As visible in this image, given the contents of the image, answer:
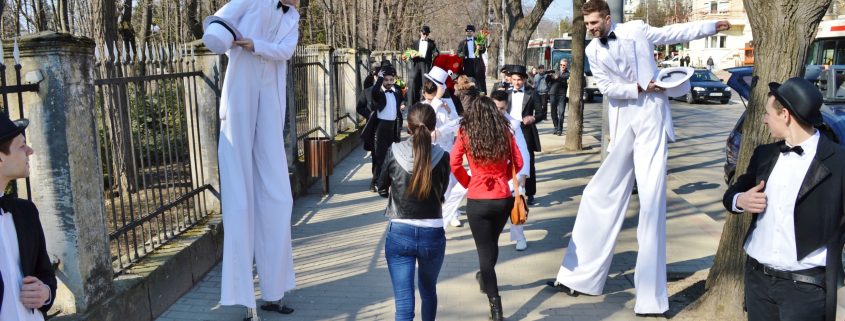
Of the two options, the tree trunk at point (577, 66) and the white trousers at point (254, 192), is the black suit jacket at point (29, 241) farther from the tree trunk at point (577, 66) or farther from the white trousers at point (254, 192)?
the tree trunk at point (577, 66)

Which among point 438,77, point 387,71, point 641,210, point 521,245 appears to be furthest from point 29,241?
point 387,71

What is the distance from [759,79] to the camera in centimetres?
463

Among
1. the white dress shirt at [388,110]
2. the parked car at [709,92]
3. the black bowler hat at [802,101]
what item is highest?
the black bowler hat at [802,101]

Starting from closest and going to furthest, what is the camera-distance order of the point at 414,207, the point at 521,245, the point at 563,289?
the point at 414,207 < the point at 563,289 < the point at 521,245

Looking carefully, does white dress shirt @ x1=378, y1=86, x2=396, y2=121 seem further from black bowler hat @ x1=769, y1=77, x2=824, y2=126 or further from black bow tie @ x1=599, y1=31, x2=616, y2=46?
black bowler hat @ x1=769, y1=77, x2=824, y2=126

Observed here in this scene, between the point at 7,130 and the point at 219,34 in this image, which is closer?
the point at 7,130

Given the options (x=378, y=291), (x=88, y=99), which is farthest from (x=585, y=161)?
(x=88, y=99)

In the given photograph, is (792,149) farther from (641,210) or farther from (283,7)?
(283,7)

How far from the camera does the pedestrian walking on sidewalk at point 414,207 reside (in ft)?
13.6

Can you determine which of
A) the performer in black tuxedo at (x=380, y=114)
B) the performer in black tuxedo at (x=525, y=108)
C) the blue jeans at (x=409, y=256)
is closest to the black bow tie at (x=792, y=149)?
the blue jeans at (x=409, y=256)

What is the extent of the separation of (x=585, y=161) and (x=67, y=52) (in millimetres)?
9989

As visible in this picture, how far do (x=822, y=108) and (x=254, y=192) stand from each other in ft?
25.3

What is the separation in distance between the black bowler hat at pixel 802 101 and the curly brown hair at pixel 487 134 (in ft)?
6.79

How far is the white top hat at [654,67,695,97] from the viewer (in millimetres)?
4970
